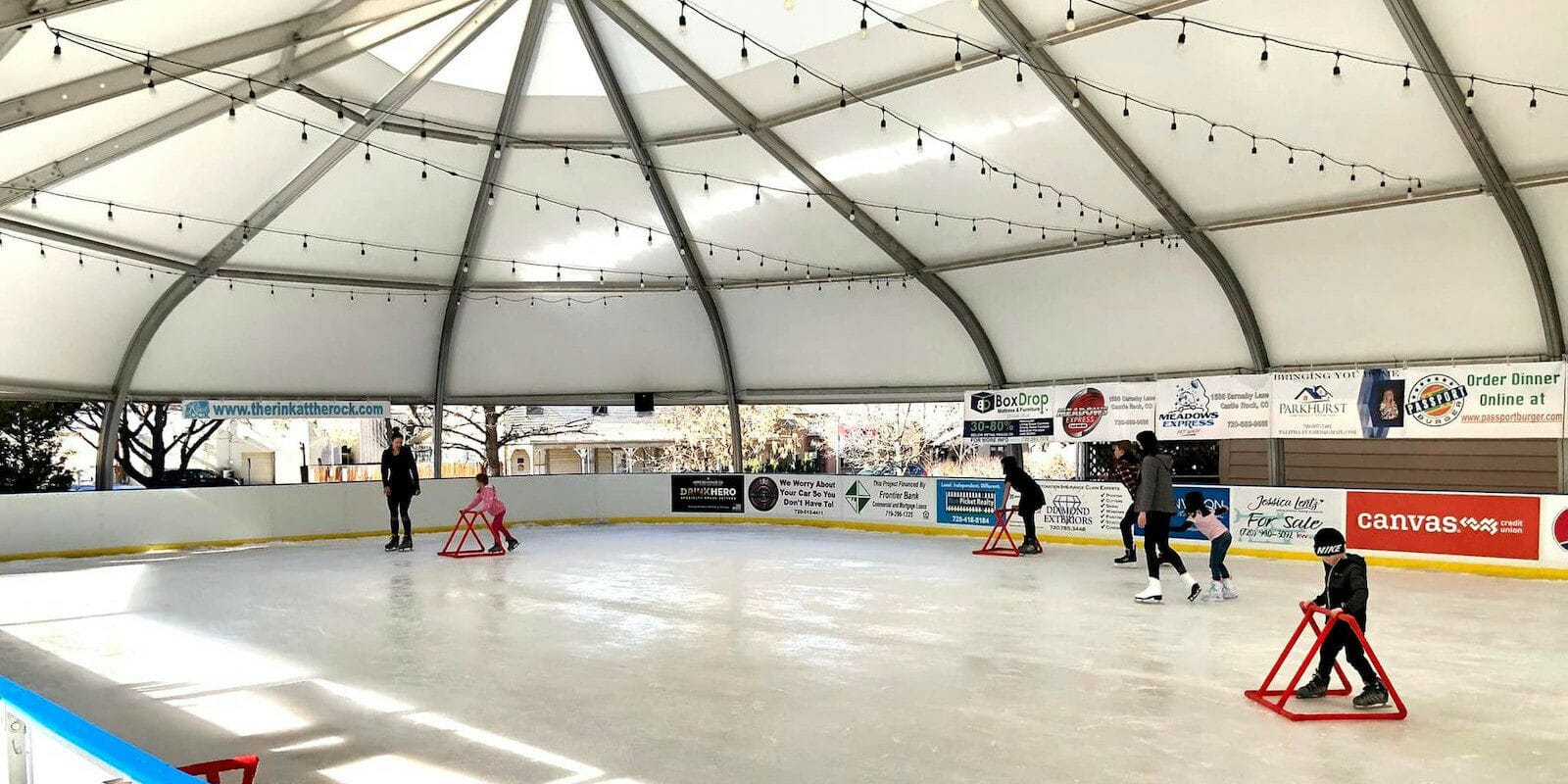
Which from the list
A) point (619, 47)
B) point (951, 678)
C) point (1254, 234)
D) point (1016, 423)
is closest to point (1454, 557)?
point (1254, 234)

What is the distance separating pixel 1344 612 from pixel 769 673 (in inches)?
150

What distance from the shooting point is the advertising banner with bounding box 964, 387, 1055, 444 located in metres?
17.8

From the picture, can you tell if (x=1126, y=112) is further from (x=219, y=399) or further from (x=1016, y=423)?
(x=219, y=399)

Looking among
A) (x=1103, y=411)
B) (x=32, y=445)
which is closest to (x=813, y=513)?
(x=1103, y=411)

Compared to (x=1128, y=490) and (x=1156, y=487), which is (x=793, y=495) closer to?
(x=1128, y=490)

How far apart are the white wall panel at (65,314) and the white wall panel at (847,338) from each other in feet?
32.3

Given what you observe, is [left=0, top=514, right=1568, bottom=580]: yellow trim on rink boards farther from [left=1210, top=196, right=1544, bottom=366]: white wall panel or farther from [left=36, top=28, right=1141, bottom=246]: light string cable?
[left=36, top=28, right=1141, bottom=246]: light string cable

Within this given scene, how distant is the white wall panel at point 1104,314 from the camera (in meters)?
15.8

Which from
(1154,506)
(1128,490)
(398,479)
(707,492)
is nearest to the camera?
(1154,506)

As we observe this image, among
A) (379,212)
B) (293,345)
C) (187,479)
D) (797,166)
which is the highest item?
(797,166)

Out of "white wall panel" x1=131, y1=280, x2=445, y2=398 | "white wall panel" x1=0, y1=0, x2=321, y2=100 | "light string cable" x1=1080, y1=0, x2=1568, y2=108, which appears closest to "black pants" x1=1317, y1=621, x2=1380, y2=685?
"light string cable" x1=1080, y1=0, x2=1568, y2=108

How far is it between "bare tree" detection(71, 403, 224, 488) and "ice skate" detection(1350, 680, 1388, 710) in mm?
21139

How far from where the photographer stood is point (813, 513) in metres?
20.4

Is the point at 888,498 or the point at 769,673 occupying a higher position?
the point at 888,498
